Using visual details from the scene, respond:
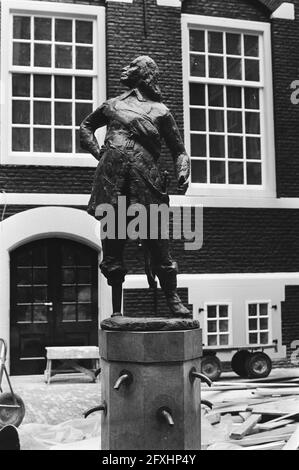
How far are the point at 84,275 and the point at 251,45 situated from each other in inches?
194

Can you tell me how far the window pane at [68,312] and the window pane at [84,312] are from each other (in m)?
0.10

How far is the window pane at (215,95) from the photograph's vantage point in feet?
36.8

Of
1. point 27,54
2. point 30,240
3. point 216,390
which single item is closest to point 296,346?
point 216,390

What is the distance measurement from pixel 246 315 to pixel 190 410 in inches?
251

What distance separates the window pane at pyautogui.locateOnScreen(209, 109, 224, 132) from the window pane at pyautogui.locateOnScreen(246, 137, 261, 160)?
21.1 inches

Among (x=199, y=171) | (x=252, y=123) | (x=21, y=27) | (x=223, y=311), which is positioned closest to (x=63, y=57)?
(x=21, y=27)

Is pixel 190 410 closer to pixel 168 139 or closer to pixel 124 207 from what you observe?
pixel 124 207

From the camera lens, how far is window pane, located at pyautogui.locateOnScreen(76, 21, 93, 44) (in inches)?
420

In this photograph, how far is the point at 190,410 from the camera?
4730mm

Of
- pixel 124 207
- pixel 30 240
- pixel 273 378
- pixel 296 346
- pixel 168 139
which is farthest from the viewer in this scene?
pixel 296 346

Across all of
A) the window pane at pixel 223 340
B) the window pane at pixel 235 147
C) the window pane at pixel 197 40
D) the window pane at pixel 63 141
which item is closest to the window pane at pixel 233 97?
the window pane at pixel 235 147

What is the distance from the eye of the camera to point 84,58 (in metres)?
10.7

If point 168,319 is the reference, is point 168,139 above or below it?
above

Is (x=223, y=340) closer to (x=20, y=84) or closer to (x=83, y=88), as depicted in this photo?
(x=83, y=88)
